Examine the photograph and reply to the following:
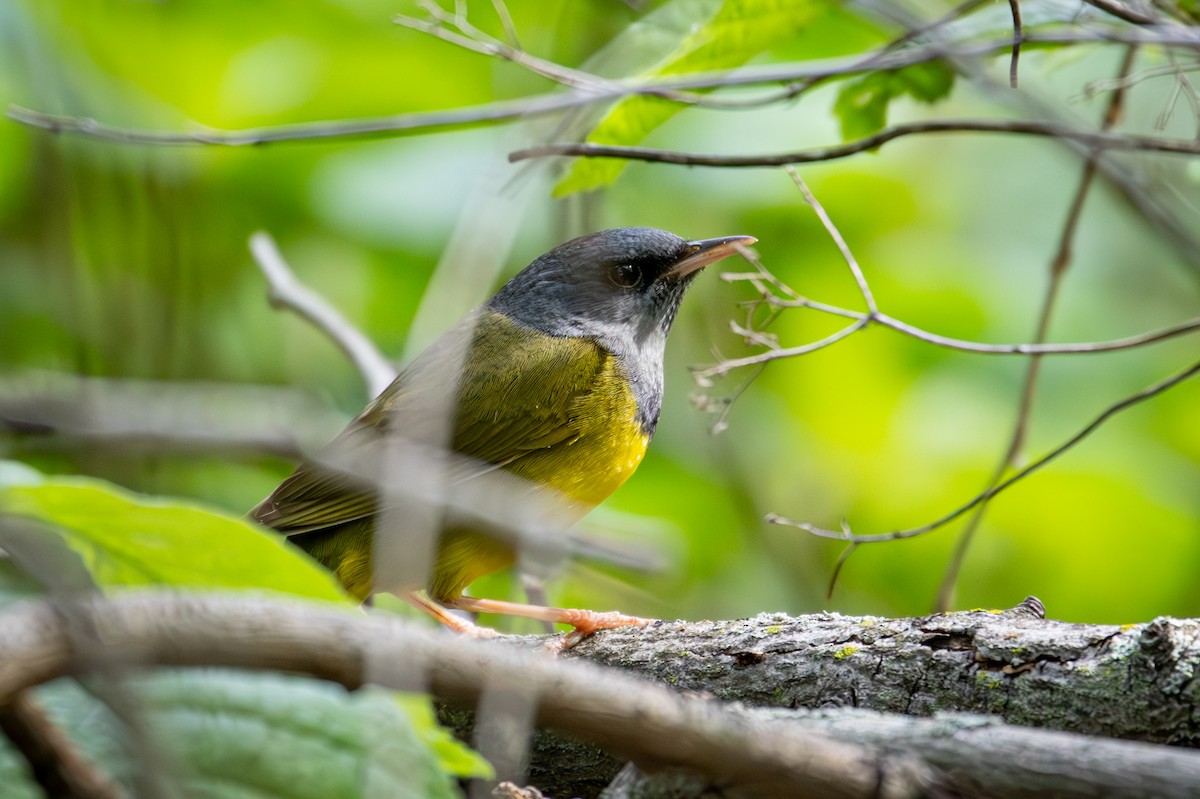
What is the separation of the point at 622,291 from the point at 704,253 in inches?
16.3

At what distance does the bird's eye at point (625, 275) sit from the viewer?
476cm

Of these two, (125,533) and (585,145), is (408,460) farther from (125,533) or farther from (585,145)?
(125,533)

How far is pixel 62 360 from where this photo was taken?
5828mm

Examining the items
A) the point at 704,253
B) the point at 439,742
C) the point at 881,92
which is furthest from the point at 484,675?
the point at 704,253

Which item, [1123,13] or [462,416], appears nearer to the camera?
[1123,13]

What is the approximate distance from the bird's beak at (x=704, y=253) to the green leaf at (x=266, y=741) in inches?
121

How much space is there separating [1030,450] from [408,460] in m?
3.43

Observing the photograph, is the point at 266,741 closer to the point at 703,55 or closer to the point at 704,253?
the point at 703,55

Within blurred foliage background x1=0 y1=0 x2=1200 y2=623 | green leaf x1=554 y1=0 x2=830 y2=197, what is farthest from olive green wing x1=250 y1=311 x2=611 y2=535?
blurred foliage background x1=0 y1=0 x2=1200 y2=623

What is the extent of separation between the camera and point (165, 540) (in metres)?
1.52

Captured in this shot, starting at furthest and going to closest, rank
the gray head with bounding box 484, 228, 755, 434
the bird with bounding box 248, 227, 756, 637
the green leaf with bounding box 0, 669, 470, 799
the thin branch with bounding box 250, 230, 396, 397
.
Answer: the thin branch with bounding box 250, 230, 396, 397 < the gray head with bounding box 484, 228, 755, 434 < the bird with bounding box 248, 227, 756, 637 < the green leaf with bounding box 0, 669, 470, 799

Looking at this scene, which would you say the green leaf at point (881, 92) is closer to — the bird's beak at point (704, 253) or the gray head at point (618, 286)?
the bird's beak at point (704, 253)

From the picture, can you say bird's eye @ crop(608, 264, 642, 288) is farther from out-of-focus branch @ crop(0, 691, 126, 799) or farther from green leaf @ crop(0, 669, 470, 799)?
out-of-focus branch @ crop(0, 691, 126, 799)

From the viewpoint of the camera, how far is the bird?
13.0 ft
